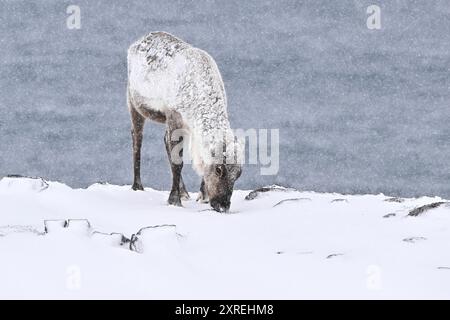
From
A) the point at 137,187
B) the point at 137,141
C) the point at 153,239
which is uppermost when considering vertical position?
the point at 153,239

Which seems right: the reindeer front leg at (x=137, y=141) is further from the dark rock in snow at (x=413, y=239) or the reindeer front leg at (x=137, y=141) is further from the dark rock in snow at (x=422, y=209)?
the dark rock in snow at (x=413, y=239)

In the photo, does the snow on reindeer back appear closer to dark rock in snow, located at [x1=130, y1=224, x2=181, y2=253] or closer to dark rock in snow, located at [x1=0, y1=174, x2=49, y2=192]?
dark rock in snow, located at [x1=0, y1=174, x2=49, y2=192]

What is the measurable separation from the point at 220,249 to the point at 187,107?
331 cm

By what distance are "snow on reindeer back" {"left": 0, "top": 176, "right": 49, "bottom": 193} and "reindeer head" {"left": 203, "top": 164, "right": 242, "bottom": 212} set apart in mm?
1880

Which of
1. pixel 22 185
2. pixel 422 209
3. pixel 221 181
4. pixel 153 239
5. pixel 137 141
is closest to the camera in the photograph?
pixel 153 239

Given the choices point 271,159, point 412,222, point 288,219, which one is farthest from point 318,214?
point 271,159

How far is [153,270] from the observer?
624 cm

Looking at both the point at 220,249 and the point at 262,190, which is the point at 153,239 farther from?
the point at 262,190

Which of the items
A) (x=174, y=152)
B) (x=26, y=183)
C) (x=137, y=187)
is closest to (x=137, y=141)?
(x=137, y=187)

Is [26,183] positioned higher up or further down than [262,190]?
higher up

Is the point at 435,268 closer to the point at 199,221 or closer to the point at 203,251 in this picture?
the point at 203,251

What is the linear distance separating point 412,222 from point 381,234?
0.50 m

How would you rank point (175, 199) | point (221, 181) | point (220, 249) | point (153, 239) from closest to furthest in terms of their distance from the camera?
point (153, 239)
point (220, 249)
point (221, 181)
point (175, 199)

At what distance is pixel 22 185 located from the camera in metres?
9.89
